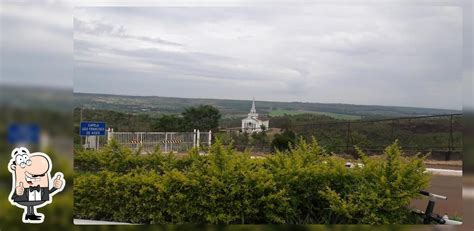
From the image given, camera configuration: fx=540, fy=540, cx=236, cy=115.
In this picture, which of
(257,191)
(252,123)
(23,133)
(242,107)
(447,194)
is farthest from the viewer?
(252,123)

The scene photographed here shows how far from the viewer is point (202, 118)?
5.75 m

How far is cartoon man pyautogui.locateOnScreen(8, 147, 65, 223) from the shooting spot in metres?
4.50

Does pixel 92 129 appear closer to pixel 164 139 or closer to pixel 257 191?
pixel 164 139

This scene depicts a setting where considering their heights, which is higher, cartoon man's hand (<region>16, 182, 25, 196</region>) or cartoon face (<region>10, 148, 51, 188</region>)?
cartoon face (<region>10, 148, 51, 188</region>)

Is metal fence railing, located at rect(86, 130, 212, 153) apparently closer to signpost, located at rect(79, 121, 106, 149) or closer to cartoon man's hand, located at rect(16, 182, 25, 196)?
signpost, located at rect(79, 121, 106, 149)

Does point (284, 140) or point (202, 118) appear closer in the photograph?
point (202, 118)

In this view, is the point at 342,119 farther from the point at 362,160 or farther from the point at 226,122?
the point at 226,122

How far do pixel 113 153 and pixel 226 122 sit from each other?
1197mm

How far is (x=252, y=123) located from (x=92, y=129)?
163 centimetres

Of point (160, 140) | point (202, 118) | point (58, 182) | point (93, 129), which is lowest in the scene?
point (58, 182)

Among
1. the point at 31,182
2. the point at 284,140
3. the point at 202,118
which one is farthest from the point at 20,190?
the point at 284,140

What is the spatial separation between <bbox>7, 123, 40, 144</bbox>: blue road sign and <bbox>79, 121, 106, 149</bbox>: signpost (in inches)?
25.0

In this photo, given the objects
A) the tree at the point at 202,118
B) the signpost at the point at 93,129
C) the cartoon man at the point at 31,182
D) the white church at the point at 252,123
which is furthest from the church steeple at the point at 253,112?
the cartoon man at the point at 31,182

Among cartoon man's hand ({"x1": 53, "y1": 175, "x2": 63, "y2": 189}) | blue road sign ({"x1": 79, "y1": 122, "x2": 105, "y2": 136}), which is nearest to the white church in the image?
blue road sign ({"x1": 79, "y1": 122, "x2": 105, "y2": 136})
